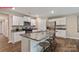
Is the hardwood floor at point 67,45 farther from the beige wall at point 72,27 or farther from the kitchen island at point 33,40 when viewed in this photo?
the kitchen island at point 33,40

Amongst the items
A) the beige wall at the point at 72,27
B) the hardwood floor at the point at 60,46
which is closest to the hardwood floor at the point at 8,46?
the hardwood floor at the point at 60,46

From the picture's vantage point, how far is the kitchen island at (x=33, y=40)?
158 centimetres

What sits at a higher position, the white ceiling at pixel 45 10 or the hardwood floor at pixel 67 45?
the white ceiling at pixel 45 10

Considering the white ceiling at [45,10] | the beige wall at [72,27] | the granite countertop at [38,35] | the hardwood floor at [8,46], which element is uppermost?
the white ceiling at [45,10]

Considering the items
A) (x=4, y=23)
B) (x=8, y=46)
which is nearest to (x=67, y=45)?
(x=8, y=46)

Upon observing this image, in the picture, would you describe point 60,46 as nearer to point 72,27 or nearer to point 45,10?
point 72,27

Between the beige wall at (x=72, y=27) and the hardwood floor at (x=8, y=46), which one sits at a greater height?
the beige wall at (x=72, y=27)

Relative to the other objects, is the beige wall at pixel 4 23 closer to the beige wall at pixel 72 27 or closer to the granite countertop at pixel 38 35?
the granite countertop at pixel 38 35

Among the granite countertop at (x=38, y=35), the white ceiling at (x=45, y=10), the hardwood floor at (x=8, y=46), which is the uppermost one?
the white ceiling at (x=45, y=10)

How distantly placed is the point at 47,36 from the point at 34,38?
0.72ft

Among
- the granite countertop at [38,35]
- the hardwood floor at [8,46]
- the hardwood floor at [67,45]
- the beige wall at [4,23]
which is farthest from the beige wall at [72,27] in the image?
the beige wall at [4,23]

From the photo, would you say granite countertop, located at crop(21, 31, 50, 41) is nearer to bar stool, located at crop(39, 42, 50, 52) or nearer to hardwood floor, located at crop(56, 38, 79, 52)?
bar stool, located at crop(39, 42, 50, 52)

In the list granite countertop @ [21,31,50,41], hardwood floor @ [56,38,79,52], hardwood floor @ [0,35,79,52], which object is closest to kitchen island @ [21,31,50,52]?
granite countertop @ [21,31,50,41]
